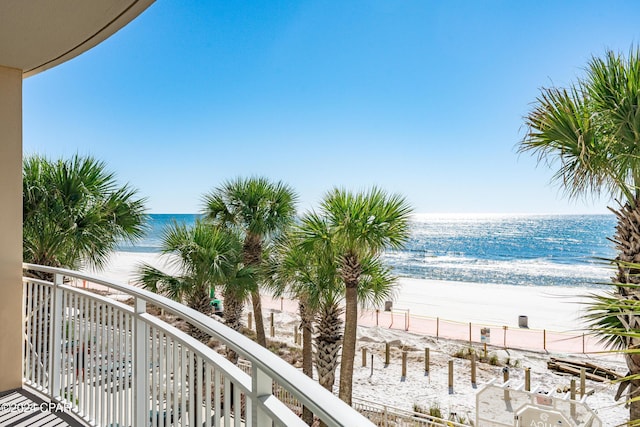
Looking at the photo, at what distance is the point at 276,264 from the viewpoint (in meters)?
9.62

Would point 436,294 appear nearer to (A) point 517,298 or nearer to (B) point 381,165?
(A) point 517,298

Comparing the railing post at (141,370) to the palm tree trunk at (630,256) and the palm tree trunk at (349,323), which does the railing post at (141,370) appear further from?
the palm tree trunk at (349,323)

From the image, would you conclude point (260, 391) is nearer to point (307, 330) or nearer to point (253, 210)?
point (307, 330)

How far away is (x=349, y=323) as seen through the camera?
757 centimetres

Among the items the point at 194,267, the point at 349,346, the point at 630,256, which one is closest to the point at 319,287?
the point at 349,346

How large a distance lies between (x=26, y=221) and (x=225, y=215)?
5.53 m

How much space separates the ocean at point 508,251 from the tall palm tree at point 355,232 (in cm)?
1286

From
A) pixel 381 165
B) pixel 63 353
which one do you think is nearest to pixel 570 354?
pixel 63 353

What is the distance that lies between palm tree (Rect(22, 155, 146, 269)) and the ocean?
1415cm

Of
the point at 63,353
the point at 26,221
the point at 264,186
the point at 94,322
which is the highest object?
the point at 264,186

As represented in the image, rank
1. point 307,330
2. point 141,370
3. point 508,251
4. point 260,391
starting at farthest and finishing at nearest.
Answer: point 508,251 < point 307,330 < point 141,370 < point 260,391

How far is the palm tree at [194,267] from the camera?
8.05 metres

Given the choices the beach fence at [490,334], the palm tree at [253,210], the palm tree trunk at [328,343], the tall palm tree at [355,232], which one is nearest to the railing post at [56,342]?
the tall palm tree at [355,232]

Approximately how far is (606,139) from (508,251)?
41.5 metres
